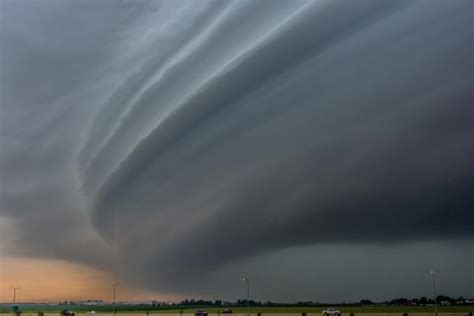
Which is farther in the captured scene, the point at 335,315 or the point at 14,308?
the point at 14,308

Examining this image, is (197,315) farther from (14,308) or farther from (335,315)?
(14,308)

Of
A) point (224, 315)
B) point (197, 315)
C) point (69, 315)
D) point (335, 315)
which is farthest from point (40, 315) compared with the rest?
point (335, 315)

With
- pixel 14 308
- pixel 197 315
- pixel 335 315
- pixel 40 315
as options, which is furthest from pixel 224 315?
pixel 14 308

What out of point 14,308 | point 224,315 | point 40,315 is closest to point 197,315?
point 224,315

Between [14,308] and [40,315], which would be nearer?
[40,315]

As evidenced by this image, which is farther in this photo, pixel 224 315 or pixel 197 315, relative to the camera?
pixel 224 315

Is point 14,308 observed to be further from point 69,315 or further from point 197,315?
point 197,315

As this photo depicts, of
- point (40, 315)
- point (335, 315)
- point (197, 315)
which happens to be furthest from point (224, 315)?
point (40, 315)
